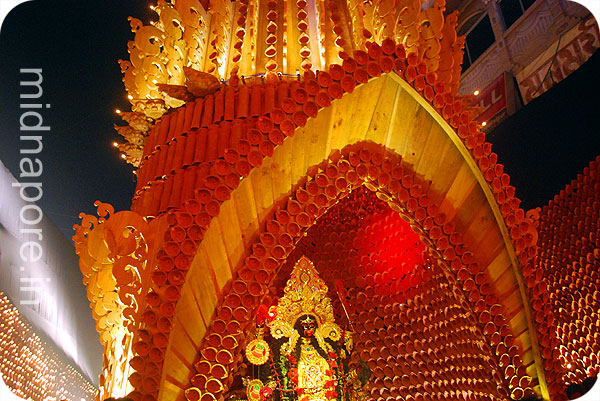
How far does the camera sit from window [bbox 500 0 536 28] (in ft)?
22.6

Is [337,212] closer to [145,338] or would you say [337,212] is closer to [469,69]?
[145,338]

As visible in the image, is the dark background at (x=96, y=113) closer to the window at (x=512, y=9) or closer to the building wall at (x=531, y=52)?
the building wall at (x=531, y=52)

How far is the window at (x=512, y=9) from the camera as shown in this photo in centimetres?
688

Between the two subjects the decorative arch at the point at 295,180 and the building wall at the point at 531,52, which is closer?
the decorative arch at the point at 295,180

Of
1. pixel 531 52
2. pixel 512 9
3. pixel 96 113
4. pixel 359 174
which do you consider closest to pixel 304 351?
pixel 359 174

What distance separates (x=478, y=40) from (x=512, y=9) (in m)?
0.86

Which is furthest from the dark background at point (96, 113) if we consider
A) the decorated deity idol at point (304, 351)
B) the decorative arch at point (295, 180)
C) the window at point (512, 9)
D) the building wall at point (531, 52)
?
the window at point (512, 9)

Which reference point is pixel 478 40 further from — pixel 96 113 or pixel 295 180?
pixel 295 180

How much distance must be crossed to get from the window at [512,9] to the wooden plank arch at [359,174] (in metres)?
5.91

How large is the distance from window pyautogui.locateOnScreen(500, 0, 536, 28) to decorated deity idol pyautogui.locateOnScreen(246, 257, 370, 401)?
230 inches

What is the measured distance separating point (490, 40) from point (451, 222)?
6.48 m

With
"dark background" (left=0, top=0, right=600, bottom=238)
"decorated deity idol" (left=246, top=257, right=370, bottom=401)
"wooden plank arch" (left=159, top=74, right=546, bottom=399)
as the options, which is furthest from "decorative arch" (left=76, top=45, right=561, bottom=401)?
"dark background" (left=0, top=0, right=600, bottom=238)

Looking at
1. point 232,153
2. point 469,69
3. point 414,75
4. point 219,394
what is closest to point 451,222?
point 414,75

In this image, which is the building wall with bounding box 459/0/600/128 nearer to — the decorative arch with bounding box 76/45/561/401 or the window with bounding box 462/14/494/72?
the window with bounding box 462/14/494/72
